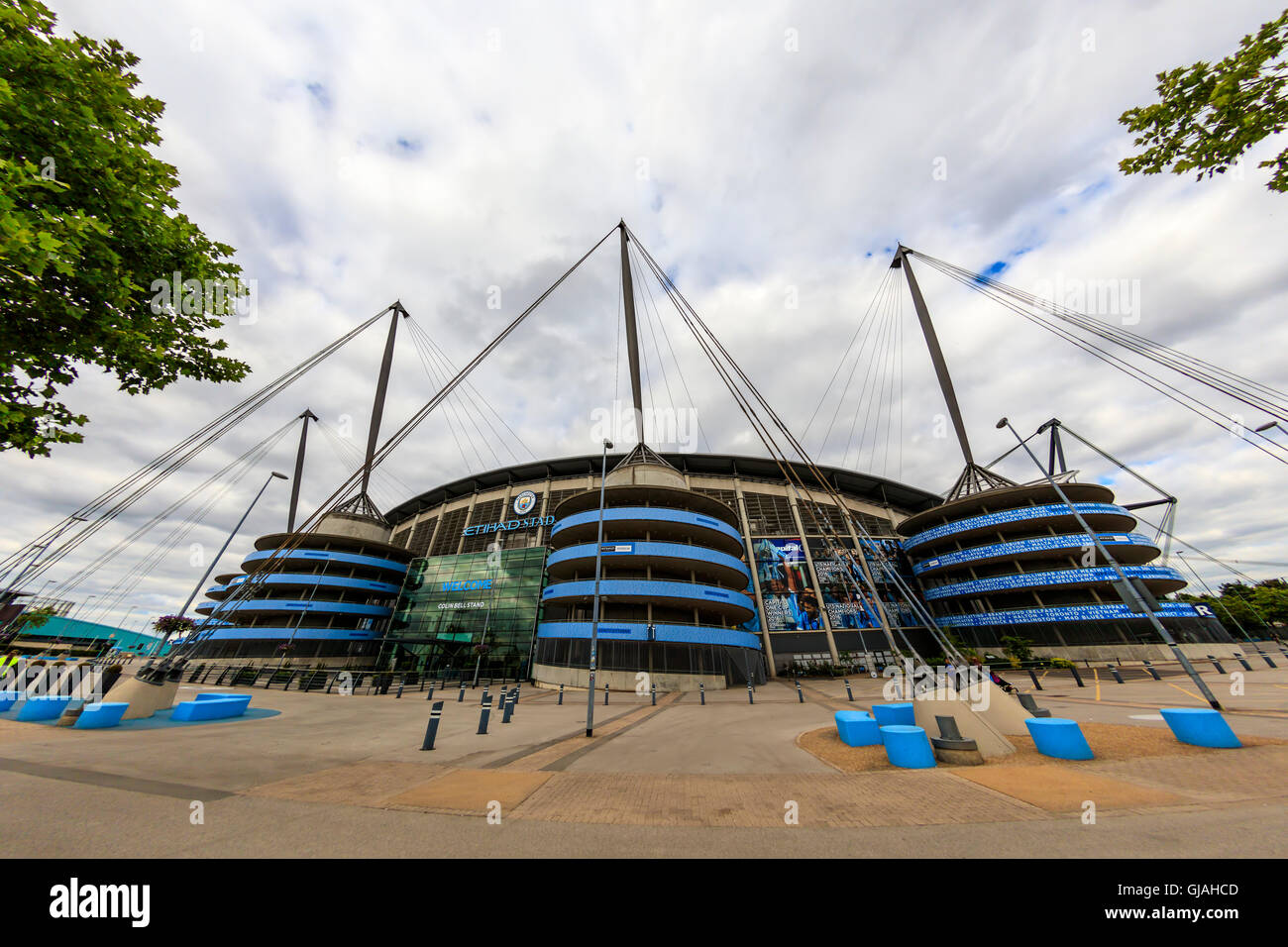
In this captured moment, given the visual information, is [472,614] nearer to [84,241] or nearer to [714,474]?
[714,474]

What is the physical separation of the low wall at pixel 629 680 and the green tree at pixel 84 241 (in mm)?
28278

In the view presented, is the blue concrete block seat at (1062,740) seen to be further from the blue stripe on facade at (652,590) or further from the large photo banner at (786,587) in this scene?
the large photo banner at (786,587)

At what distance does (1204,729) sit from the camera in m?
8.92

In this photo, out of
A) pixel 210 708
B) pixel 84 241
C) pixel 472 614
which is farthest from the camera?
pixel 472 614

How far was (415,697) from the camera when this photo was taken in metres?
23.8

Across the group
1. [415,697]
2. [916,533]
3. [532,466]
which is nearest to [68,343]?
[415,697]

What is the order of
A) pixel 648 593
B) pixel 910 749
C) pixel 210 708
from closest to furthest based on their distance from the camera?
pixel 910 749
pixel 210 708
pixel 648 593

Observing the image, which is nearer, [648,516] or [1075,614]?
[648,516]

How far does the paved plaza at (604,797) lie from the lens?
4.79 metres

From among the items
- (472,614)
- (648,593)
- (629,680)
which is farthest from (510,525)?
(629,680)

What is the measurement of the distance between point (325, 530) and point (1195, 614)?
306 ft

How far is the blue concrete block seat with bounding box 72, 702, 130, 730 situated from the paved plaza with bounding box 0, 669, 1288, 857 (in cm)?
48

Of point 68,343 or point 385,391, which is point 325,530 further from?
point 68,343

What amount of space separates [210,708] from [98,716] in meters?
2.61
